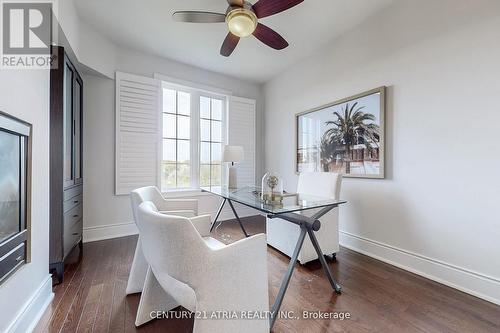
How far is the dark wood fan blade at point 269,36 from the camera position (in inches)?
77.9

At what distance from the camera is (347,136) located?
2658 mm

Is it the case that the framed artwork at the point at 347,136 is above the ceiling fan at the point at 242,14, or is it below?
below

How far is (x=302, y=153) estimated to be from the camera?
Result: 337 centimetres

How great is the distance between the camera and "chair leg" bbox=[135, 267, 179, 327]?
1.36 meters

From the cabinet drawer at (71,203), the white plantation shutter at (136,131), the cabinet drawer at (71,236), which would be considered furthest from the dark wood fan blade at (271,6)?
the cabinet drawer at (71,236)

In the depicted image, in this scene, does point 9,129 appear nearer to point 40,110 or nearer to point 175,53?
point 40,110

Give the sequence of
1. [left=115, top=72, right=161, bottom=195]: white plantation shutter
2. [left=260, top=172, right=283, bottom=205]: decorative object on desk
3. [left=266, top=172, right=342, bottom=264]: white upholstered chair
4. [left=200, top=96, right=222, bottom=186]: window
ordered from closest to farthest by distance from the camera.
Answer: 1. [left=260, top=172, right=283, bottom=205]: decorative object on desk
2. [left=266, top=172, right=342, bottom=264]: white upholstered chair
3. [left=115, top=72, right=161, bottom=195]: white plantation shutter
4. [left=200, top=96, right=222, bottom=186]: window

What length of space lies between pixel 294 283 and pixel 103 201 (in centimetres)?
263

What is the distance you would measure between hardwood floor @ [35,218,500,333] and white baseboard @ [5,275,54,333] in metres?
0.05

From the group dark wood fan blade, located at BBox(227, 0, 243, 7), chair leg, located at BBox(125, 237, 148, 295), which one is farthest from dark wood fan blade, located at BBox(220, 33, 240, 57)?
chair leg, located at BBox(125, 237, 148, 295)

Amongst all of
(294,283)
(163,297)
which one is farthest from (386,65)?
(163,297)

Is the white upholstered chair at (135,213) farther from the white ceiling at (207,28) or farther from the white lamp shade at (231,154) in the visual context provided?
the white ceiling at (207,28)

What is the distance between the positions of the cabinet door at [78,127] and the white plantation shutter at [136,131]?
1.43 feet

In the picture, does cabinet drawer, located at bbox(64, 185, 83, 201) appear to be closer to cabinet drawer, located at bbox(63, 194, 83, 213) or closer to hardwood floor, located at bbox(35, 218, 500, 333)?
cabinet drawer, located at bbox(63, 194, 83, 213)
